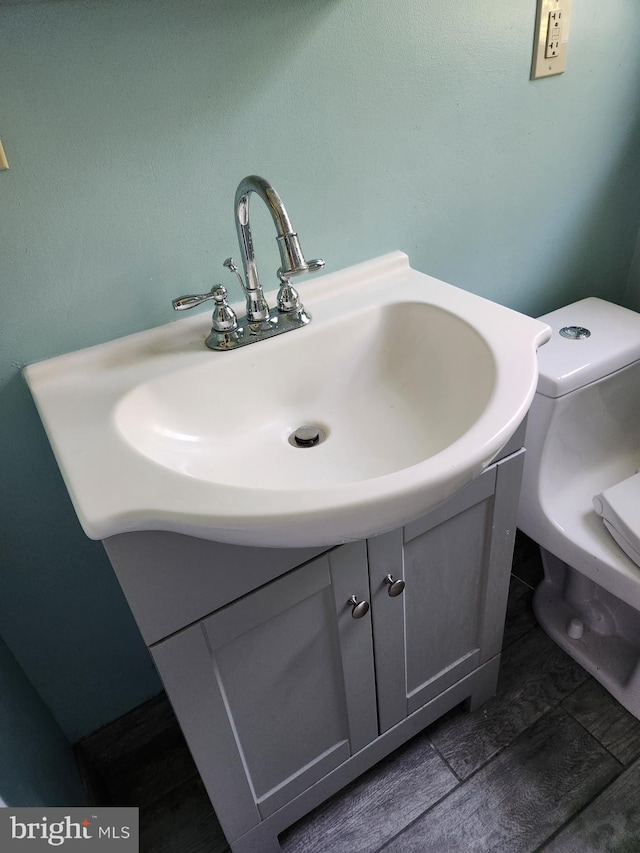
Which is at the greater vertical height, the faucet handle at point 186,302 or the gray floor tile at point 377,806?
the faucet handle at point 186,302

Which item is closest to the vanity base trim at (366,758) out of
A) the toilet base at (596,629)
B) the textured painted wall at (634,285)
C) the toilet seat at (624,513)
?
the toilet base at (596,629)

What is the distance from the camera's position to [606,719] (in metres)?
1.21

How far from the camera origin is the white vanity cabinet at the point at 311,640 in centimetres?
70

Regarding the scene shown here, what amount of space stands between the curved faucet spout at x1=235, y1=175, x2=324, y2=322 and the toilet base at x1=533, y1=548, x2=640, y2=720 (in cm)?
94

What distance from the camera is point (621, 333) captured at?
3.91ft

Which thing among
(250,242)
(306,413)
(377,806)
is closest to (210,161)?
(250,242)

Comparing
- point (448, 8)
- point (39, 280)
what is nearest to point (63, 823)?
point (39, 280)

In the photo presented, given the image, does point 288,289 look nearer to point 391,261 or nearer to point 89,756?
point 391,261

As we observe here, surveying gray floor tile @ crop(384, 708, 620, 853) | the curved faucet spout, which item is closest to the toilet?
gray floor tile @ crop(384, 708, 620, 853)

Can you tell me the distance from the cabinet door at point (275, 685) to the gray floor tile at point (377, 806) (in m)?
0.17

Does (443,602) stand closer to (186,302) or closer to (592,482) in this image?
(592,482)

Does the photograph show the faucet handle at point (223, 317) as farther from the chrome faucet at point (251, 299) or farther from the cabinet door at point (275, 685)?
the cabinet door at point (275, 685)

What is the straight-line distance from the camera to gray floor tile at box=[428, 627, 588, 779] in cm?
119

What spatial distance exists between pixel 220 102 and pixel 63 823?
1.06 metres
